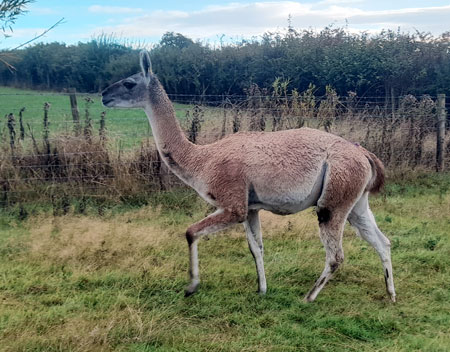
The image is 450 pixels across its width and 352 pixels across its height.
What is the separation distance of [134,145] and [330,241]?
17.2 ft

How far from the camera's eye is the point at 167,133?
514 cm

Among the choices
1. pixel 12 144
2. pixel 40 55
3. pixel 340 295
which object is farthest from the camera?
pixel 40 55

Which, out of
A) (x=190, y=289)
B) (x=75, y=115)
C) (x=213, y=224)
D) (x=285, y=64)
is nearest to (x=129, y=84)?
(x=213, y=224)

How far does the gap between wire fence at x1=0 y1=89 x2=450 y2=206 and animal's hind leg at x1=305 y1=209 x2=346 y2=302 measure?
4.38 m

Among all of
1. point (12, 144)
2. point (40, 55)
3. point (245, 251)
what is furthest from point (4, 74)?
point (245, 251)

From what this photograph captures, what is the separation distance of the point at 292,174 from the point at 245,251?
71.1 inches

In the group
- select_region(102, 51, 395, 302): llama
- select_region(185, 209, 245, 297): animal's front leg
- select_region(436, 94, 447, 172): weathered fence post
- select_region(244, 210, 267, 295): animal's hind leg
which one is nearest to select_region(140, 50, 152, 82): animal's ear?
select_region(102, 51, 395, 302): llama

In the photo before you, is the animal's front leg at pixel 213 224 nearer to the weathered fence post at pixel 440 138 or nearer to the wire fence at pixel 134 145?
the wire fence at pixel 134 145

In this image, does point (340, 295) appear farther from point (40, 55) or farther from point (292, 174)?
point (40, 55)

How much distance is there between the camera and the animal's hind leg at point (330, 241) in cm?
464

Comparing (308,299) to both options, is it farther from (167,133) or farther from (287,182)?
(167,133)

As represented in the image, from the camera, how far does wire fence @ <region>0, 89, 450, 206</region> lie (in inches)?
330

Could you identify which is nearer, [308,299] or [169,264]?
[308,299]

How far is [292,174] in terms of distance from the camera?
4574 millimetres
